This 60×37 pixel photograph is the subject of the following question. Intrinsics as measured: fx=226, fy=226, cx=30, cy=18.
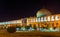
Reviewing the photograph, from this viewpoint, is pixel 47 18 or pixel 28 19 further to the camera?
pixel 28 19

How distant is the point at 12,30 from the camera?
58.2ft

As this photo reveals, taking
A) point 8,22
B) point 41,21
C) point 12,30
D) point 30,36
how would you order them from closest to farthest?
point 30,36
point 12,30
point 41,21
point 8,22

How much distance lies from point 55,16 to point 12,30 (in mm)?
30311

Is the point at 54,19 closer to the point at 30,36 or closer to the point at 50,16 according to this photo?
the point at 50,16

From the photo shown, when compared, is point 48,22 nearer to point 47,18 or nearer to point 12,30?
point 47,18

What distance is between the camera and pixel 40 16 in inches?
2021

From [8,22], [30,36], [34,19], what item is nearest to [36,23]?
[34,19]

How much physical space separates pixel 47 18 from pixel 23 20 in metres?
8.43

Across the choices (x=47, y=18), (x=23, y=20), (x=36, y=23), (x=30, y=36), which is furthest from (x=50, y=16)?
(x=30, y=36)

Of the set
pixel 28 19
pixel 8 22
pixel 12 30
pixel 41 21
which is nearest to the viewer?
pixel 12 30

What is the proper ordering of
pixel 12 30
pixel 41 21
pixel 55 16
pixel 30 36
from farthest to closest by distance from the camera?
pixel 41 21 → pixel 55 16 → pixel 12 30 → pixel 30 36

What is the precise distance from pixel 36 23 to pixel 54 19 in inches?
223

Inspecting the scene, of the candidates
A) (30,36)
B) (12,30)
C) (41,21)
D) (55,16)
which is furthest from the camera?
(41,21)

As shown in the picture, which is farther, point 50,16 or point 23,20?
point 23,20
